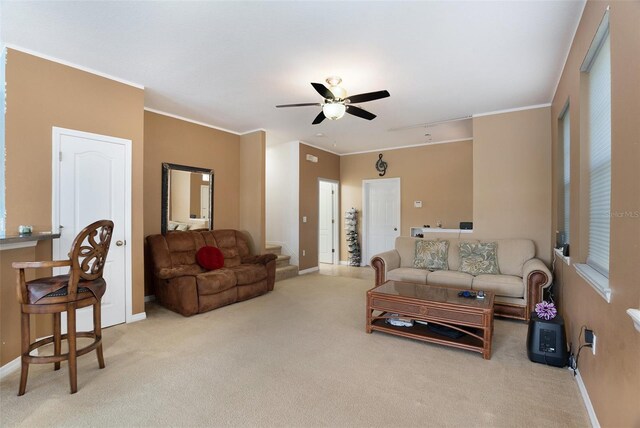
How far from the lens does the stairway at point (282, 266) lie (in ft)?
19.3

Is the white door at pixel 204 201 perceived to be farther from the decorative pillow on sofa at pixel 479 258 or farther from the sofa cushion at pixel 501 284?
the sofa cushion at pixel 501 284

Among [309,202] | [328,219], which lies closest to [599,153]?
[309,202]

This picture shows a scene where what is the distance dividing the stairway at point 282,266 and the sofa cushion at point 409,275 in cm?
230

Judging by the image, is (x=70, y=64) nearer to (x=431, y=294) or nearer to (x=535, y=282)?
(x=431, y=294)

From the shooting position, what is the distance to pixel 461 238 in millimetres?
4746

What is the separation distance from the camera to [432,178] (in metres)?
6.57

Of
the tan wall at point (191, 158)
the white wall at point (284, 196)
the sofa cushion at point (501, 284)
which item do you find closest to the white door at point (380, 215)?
the white wall at point (284, 196)

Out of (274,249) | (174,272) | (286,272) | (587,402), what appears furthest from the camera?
(274,249)

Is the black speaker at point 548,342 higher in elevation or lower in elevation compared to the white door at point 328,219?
lower

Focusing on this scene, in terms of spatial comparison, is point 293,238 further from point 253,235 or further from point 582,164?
point 582,164

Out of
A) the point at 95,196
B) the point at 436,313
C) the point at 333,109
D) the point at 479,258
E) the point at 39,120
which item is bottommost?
the point at 436,313

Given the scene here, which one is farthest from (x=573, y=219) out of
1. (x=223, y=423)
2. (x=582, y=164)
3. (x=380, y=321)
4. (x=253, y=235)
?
(x=253, y=235)

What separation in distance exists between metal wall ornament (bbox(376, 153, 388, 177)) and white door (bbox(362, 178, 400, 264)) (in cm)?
16

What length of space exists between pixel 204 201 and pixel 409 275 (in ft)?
Answer: 11.0
